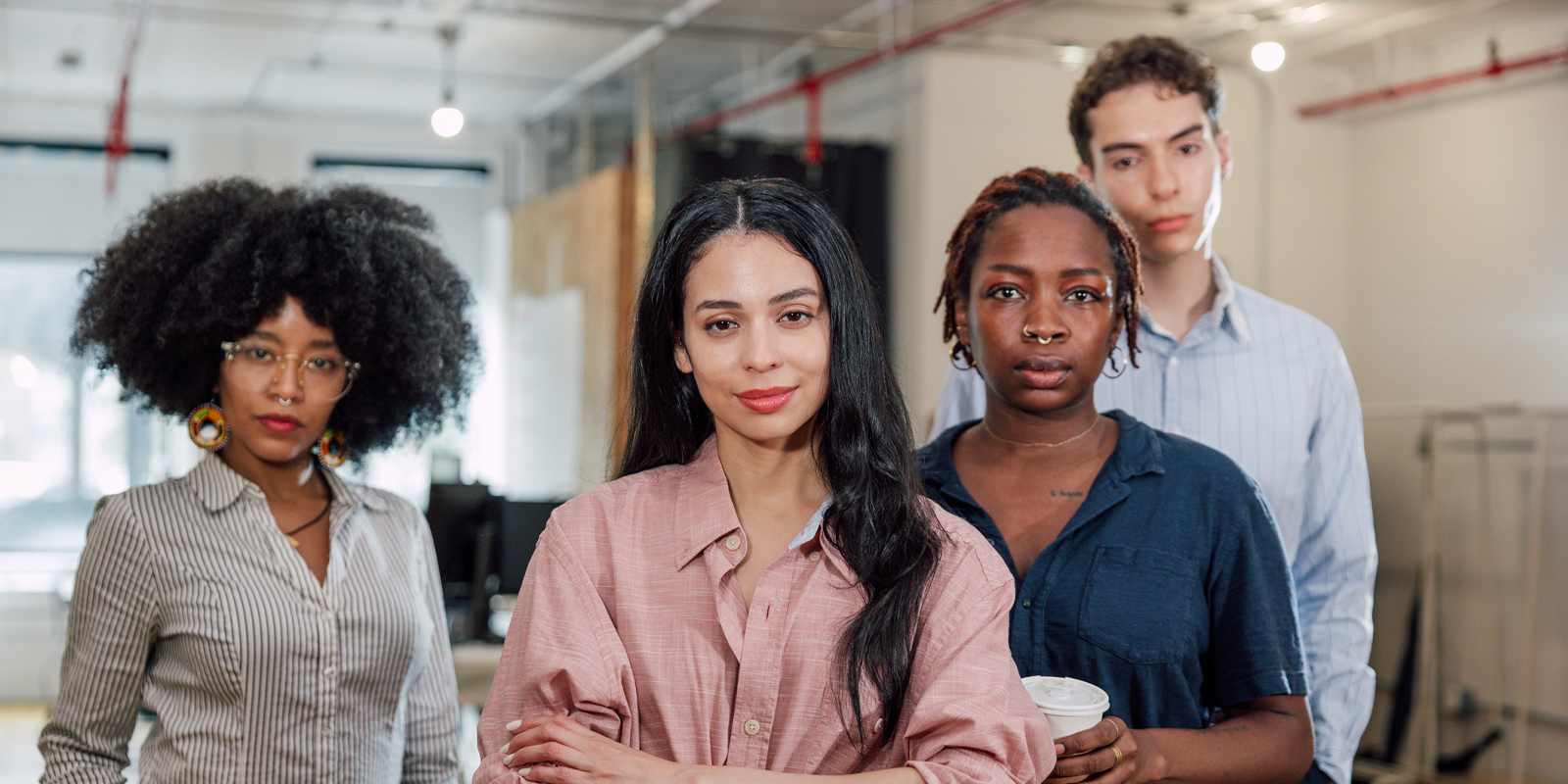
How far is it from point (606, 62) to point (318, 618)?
531cm

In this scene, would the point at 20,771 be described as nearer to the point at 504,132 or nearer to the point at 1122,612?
the point at 504,132

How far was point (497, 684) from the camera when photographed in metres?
1.46

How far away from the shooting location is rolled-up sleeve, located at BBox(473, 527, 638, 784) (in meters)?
1.38

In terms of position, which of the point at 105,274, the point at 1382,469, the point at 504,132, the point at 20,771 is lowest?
the point at 20,771

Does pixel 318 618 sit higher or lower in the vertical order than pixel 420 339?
lower

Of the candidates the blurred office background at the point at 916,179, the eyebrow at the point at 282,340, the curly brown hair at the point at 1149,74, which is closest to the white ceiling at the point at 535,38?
the blurred office background at the point at 916,179

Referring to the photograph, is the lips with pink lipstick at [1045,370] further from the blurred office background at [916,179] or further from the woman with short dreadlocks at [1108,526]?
the blurred office background at [916,179]

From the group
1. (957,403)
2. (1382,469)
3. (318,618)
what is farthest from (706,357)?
(1382,469)

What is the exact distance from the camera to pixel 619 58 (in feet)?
22.3

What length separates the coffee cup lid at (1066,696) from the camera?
1448 mm

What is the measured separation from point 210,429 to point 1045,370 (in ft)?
4.26

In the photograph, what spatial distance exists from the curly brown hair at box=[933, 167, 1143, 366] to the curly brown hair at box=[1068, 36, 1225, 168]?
0.42 meters

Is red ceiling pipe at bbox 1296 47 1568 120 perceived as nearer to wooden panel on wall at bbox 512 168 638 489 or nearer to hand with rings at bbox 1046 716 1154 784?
wooden panel on wall at bbox 512 168 638 489

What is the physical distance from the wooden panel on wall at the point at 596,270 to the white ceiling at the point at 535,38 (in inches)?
27.9
